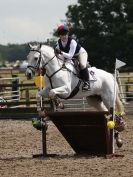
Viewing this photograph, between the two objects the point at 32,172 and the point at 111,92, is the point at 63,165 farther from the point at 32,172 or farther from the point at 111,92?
the point at 111,92

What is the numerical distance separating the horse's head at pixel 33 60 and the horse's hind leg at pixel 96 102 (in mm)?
2041

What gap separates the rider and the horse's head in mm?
430

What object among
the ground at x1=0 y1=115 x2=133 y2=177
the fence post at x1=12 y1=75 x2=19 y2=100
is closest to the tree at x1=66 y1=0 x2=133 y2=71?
the fence post at x1=12 y1=75 x2=19 y2=100

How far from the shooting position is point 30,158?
469 inches

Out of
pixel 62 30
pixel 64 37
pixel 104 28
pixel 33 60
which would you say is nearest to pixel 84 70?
pixel 64 37

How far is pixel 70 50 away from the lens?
13.0 m

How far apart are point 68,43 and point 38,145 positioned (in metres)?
2.51

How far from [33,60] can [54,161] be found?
90.3 inches

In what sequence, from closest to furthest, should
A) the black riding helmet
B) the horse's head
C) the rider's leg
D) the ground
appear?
the ground < the horse's head < the black riding helmet < the rider's leg

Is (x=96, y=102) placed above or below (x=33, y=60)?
below

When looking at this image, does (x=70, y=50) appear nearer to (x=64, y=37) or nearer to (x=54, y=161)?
(x=64, y=37)

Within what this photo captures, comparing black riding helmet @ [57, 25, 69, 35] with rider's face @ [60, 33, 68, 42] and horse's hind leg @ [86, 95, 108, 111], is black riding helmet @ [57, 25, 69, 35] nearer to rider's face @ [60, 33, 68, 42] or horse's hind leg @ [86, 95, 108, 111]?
rider's face @ [60, 33, 68, 42]

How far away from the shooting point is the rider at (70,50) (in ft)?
42.0

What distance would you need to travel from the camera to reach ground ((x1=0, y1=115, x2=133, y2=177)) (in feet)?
32.1
